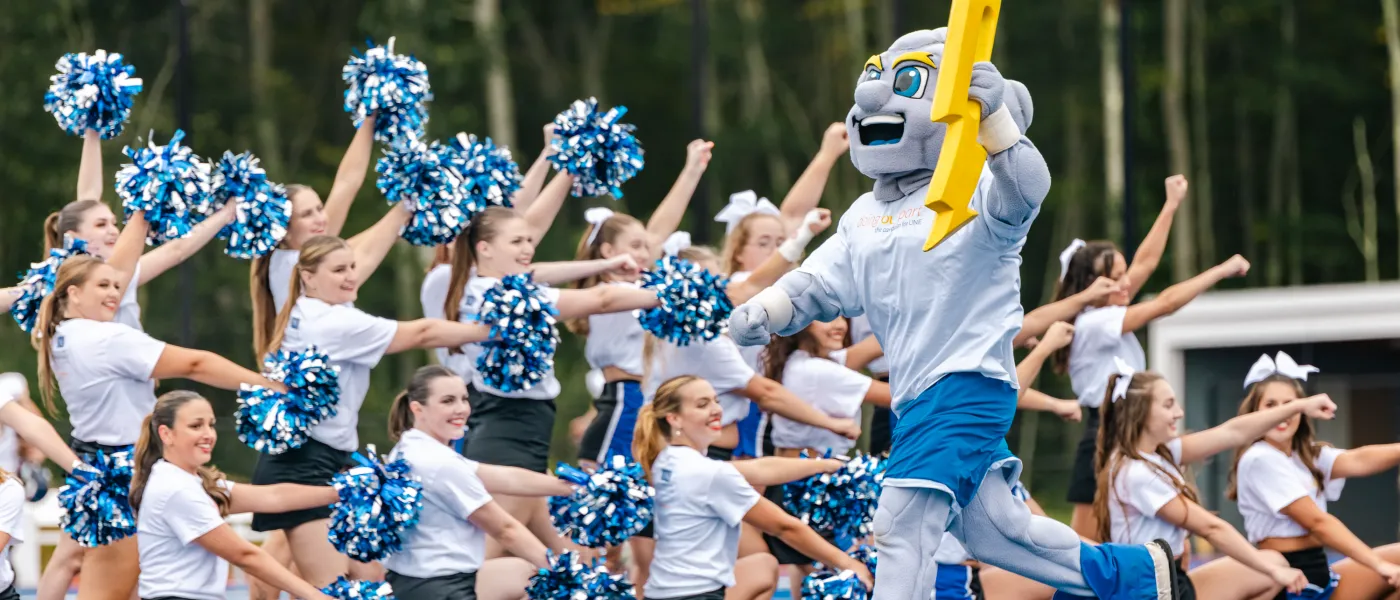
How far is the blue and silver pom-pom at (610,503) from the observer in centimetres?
620

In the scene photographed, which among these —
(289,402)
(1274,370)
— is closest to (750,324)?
(289,402)

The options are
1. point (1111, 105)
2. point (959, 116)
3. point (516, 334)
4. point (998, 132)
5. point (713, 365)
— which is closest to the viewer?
point (959, 116)

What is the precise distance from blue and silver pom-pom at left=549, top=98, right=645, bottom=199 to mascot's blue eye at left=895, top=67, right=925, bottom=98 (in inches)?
79.0

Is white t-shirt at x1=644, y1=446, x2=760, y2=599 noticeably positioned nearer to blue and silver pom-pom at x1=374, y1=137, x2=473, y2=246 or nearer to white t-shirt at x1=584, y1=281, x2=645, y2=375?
white t-shirt at x1=584, y1=281, x2=645, y2=375

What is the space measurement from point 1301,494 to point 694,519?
2.22 meters

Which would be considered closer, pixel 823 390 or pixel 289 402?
pixel 289 402

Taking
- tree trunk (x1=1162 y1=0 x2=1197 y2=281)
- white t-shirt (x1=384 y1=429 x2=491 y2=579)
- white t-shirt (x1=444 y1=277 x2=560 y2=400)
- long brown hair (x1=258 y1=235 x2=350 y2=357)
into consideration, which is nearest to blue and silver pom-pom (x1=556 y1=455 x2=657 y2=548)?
white t-shirt (x1=384 y1=429 x2=491 y2=579)

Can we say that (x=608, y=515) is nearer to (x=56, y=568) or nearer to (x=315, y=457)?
(x=315, y=457)

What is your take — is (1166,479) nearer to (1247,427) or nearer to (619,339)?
(1247,427)

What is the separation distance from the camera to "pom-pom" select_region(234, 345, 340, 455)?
6113mm

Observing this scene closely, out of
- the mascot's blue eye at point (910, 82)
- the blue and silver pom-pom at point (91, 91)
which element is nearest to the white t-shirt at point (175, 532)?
the blue and silver pom-pom at point (91, 91)

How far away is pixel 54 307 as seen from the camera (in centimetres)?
625

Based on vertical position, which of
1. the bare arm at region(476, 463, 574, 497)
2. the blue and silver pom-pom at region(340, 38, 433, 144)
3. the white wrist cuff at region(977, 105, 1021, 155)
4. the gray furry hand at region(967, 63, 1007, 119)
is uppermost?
the blue and silver pom-pom at region(340, 38, 433, 144)

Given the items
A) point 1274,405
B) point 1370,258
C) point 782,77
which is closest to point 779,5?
point 782,77
